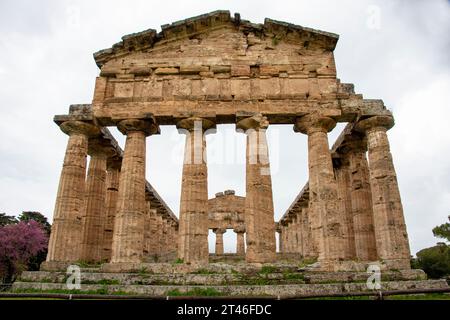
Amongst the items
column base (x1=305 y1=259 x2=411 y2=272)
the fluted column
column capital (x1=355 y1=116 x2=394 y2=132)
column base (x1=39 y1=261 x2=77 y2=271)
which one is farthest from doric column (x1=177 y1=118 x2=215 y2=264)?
column capital (x1=355 y1=116 x2=394 y2=132)

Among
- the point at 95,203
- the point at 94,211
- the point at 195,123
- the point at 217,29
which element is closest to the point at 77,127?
the point at 95,203

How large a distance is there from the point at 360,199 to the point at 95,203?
13795 mm

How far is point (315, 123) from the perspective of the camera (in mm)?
16516

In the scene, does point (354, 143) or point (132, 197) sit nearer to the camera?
point (132, 197)

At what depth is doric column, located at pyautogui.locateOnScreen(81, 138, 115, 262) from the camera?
19047 millimetres

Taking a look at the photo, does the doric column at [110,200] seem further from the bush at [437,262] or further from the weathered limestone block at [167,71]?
the bush at [437,262]

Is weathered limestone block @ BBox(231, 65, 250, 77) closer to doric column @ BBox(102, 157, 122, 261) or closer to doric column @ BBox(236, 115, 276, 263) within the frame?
doric column @ BBox(236, 115, 276, 263)

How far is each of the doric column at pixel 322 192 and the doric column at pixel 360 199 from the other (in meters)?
3.22

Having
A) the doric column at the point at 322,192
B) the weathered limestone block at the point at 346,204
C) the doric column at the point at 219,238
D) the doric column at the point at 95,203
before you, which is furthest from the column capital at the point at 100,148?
the doric column at the point at 219,238

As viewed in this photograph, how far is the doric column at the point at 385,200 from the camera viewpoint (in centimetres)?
1491

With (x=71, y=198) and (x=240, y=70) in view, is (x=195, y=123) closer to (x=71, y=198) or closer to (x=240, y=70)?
(x=240, y=70)

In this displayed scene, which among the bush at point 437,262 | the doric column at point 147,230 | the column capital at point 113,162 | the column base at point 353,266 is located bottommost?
the column base at point 353,266

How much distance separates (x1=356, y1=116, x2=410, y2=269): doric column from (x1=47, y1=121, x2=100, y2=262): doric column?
42.0ft

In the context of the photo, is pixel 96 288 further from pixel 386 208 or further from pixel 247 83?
pixel 386 208
